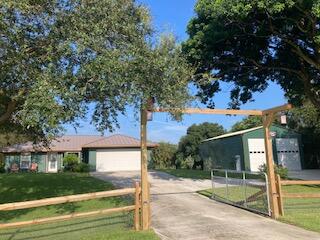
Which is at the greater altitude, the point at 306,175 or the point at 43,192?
the point at 306,175

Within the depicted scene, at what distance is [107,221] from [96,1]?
597 cm

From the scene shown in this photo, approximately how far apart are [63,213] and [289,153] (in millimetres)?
28012

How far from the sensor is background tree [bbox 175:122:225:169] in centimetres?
4603

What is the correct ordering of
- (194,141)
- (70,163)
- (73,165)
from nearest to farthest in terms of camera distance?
(73,165), (70,163), (194,141)

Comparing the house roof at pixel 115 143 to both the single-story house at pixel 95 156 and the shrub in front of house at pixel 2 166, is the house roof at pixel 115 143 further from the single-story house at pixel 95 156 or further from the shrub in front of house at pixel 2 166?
the shrub in front of house at pixel 2 166

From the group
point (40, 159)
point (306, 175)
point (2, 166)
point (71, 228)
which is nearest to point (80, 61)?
point (71, 228)

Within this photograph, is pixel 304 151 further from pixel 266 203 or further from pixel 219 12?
pixel 266 203

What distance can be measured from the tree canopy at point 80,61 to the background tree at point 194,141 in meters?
33.8

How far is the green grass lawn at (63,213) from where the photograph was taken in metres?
10.1

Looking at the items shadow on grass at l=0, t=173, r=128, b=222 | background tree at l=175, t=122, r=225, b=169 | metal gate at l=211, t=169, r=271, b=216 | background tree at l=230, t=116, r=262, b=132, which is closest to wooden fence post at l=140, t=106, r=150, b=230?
shadow on grass at l=0, t=173, r=128, b=222

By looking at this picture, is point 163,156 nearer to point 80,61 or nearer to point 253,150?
point 253,150

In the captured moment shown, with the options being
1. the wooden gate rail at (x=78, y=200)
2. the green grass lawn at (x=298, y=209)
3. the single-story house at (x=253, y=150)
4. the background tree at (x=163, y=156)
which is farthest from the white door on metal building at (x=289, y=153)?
the wooden gate rail at (x=78, y=200)

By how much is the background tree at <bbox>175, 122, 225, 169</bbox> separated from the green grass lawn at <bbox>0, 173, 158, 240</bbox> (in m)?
25.1

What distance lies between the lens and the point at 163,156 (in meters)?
47.6
